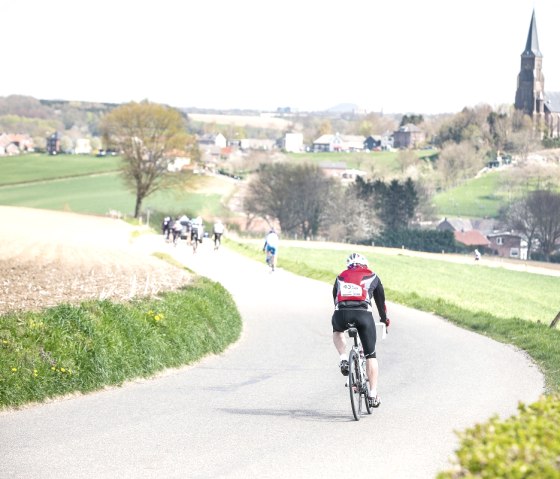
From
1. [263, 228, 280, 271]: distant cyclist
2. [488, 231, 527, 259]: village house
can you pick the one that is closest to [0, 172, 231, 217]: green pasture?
[488, 231, 527, 259]: village house

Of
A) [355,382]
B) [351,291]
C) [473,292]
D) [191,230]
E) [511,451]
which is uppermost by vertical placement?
[511,451]

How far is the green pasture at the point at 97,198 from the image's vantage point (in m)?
114

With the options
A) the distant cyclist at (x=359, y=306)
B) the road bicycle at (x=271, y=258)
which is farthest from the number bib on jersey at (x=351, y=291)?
the road bicycle at (x=271, y=258)

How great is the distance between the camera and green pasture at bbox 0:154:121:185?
13738 cm

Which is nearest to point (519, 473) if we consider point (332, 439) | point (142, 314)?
point (332, 439)

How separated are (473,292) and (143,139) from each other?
172 feet

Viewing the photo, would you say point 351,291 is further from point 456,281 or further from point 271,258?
point 456,281

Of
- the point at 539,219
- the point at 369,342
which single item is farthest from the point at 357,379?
the point at 539,219

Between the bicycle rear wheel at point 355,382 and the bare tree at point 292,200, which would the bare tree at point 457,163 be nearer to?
the bare tree at point 292,200

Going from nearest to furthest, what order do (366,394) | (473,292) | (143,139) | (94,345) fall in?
(366,394), (94,345), (473,292), (143,139)

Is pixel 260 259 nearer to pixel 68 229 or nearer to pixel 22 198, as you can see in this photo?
pixel 68 229

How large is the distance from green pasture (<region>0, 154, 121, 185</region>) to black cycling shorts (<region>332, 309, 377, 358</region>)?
4818 inches

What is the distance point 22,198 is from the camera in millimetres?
119500

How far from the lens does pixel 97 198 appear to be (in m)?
123
